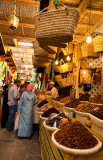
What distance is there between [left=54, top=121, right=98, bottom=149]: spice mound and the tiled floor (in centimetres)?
283

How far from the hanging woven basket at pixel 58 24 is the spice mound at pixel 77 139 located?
1383mm

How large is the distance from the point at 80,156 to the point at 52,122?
96 centimetres

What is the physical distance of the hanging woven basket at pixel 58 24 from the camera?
2078 mm

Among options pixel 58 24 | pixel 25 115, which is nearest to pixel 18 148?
pixel 25 115

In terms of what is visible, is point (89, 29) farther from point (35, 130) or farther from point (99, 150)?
point (35, 130)

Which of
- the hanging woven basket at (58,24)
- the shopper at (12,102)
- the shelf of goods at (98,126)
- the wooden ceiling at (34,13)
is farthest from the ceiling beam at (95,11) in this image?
the shopper at (12,102)

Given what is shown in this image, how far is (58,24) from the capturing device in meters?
2.11

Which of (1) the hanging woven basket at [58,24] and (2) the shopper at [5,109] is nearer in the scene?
(1) the hanging woven basket at [58,24]

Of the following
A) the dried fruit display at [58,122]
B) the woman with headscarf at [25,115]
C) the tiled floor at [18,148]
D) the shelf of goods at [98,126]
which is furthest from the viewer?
the woman with headscarf at [25,115]

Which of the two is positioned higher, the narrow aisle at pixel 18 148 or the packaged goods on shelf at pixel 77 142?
the packaged goods on shelf at pixel 77 142

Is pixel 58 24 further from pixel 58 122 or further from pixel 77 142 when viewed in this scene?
pixel 77 142

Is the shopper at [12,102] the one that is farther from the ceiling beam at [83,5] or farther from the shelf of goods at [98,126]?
the shelf of goods at [98,126]

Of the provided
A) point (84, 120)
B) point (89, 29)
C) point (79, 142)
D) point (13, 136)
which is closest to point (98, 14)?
point (89, 29)

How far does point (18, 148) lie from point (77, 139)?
3584mm
